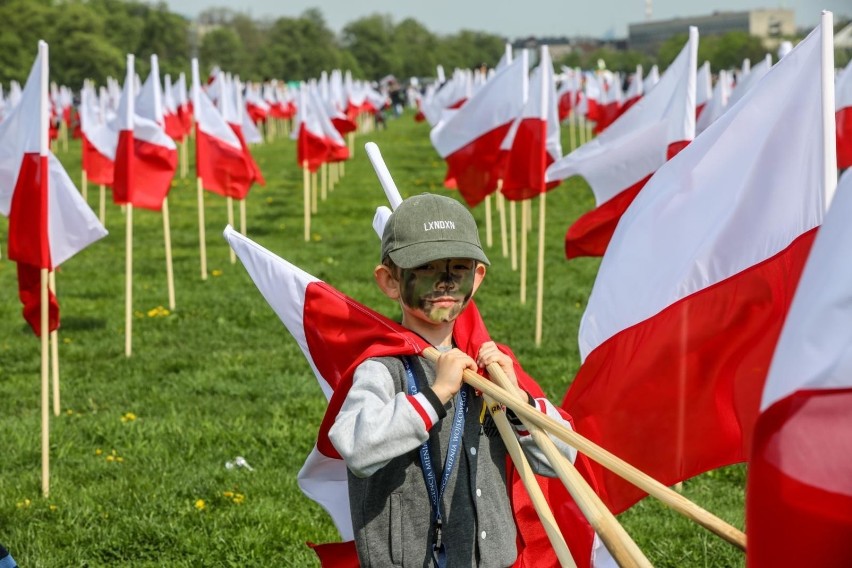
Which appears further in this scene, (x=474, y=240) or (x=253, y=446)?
(x=253, y=446)

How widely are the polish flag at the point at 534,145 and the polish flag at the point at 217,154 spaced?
4.20 m

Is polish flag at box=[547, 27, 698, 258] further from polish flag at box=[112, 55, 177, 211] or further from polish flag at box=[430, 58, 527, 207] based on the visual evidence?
polish flag at box=[112, 55, 177, 211]

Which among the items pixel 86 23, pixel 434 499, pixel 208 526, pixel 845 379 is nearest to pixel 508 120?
pixel 208 526

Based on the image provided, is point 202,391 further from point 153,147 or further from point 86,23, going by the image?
point 86,23

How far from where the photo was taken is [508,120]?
13.0m

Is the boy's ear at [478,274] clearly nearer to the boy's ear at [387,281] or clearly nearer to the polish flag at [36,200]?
the boy's ear at [387,281]

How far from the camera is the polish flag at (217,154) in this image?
14.7 meters

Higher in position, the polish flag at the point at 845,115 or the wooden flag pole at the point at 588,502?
the polish flag at the point at 845,115

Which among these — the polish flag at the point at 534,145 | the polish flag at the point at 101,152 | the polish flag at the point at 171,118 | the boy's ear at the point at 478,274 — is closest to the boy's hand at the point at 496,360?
the boy's ear at the point at 478,274

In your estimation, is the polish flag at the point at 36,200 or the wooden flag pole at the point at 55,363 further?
the wooden flag pole at the point at 55,363

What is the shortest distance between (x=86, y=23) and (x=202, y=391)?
78426mm

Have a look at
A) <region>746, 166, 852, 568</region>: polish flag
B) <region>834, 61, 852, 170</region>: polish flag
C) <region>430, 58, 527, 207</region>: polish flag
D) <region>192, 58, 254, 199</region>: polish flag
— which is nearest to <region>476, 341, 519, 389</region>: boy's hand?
<region>746, 166, 852, 568</region>: polish flag

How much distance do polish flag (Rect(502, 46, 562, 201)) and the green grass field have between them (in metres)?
1.35

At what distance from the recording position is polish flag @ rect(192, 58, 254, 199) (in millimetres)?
14727
